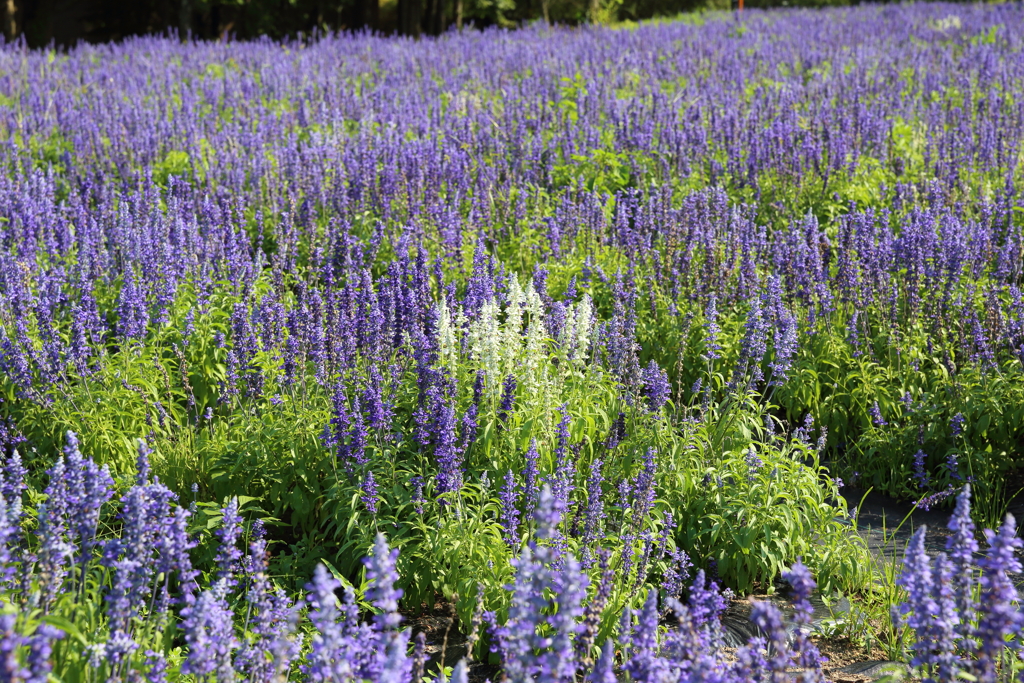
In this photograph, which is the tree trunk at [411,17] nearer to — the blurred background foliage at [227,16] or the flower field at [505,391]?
the blurred background foliage at [227,16]

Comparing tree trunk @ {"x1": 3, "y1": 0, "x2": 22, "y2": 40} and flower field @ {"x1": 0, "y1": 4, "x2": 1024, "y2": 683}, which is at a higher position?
tree trunk @ {"x1": 3, "y1": 0, "x2": 22, "y2": 40}

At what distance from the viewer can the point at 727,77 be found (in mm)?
12891

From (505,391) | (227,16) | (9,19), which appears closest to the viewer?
(505,391)

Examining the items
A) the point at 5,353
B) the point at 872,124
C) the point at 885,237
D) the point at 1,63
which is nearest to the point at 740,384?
the point at 885,237

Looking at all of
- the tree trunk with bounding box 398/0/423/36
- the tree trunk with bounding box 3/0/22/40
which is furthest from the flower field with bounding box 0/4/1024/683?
the tree trunk with bounding box 398/0/423/36

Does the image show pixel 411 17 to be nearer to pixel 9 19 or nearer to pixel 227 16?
pixel 227 16

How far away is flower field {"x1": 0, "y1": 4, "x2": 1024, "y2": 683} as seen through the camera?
2582 mm

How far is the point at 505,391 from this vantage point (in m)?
4.16

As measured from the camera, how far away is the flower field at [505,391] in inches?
102

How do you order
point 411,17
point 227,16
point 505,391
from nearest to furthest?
point 505,391, point 411,17, point 227,16

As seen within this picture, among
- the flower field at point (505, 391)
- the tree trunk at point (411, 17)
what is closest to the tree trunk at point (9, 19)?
the tree trunk at point (411, 17)

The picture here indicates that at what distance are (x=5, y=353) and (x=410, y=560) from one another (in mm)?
2382

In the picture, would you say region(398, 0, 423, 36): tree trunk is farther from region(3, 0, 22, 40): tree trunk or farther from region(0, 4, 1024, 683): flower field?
region(0, 4, 1024, 683): flower field

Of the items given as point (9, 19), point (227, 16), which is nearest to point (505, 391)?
point (9, 19)
